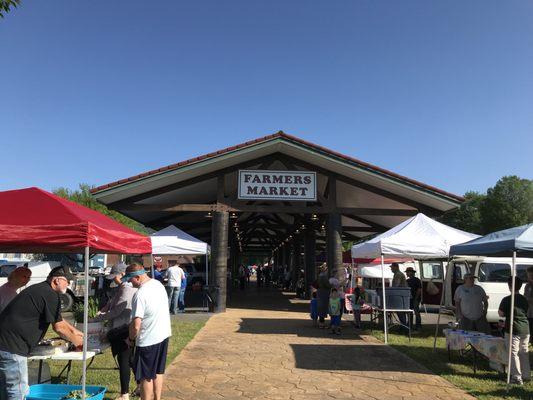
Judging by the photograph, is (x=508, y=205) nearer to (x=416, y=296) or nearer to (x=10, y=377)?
(x=416, y=296)

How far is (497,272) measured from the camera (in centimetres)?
1195

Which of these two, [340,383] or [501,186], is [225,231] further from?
[501,186]

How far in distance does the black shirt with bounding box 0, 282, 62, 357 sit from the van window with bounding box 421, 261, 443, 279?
15414mm

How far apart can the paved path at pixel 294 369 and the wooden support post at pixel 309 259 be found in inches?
372

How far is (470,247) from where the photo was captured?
6.89m

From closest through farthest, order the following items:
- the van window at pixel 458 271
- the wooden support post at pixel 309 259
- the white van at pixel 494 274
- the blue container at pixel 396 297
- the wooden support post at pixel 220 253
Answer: the blue container at pixel 396 297 → the white van at pixel 494 274 → the wooden support post at pixel 220 253 → the van window at pixel 458 271 → the wooden support post at pixel 309 259

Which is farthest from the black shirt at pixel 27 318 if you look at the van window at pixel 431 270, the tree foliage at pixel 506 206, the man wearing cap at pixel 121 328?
the tree foliage at pixel 506 206

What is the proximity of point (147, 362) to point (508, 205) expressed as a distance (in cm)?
5349

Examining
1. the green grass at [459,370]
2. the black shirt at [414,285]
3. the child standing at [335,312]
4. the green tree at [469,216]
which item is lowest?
the green grass at [459,370]

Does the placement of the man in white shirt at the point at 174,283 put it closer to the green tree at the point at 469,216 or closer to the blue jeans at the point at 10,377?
the blue jeans at the point at 10,377

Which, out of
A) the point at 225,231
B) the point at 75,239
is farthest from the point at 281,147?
the point at 75,239

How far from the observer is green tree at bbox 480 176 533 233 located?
48.5 m

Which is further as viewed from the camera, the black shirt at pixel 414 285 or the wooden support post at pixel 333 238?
the wooden support post at pixel 333 238

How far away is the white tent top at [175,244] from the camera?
12.9 metres
